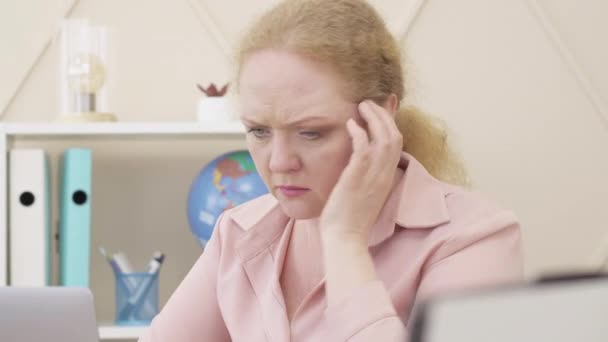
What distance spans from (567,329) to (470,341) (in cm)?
6

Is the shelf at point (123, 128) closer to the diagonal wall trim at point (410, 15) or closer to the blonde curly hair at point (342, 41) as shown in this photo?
the diagonal wall trim at point (410, 15)

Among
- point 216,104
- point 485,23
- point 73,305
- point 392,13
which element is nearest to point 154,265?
point 216,104

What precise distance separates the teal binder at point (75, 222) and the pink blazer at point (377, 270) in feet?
3.27

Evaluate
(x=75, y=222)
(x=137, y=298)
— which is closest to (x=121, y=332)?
(x=137, y=298)

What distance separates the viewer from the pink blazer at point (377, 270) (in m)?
1.04

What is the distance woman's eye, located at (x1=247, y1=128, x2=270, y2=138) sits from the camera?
1.21 m

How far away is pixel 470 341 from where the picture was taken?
0.44 meters

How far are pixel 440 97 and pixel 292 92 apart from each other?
1.50 metres

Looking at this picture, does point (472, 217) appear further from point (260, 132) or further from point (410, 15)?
point (410, 15)

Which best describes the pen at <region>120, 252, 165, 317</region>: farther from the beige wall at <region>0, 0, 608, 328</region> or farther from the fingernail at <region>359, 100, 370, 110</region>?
the fingernail at <region>359, 100, 370, 110</region>

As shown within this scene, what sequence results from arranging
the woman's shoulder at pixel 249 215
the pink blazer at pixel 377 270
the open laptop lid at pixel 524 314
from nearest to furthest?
the open laptop lid at pixel 524 314
the pink blazer at pixel 377 270
the woman's shoulder at pixel 249 215

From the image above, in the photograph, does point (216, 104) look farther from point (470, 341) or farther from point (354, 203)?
point (470, 341)

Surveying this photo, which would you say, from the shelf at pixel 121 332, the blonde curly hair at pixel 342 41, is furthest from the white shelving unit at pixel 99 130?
the blonde curly hair at pixel 342 41

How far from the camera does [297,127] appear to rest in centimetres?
118
